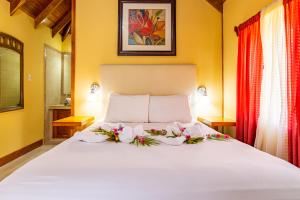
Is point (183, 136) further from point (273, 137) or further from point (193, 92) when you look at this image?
point (193, 92)

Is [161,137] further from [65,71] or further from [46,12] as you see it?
[65,71]

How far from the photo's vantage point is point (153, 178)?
1227mm

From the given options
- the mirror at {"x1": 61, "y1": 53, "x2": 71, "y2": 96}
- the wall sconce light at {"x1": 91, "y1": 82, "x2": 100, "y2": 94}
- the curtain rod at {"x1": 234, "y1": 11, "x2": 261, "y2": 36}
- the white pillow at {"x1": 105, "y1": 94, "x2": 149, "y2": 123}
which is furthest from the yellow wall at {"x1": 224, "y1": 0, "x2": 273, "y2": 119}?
the mirror at {"x1": 61, "y1": 53, "x2": 71, "y2": 96}

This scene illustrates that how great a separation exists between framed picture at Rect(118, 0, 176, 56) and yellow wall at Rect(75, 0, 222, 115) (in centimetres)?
10

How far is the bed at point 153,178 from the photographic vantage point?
114cm

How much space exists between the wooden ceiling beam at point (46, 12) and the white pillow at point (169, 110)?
2.55 meters

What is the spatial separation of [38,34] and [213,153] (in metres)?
4.25

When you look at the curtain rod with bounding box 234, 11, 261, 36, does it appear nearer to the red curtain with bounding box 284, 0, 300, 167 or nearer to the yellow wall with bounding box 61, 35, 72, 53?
the red curtain with bounding box 284, 0, 300, 167

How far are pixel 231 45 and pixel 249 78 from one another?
3.02 feet

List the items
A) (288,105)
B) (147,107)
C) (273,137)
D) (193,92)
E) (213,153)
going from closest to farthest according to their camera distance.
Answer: (213,153) → (288,105) → (273,137) → (147,107) → (193,92)

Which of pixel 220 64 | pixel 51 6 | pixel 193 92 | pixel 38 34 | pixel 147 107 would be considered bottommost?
pixel 147 107

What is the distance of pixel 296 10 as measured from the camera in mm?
1936

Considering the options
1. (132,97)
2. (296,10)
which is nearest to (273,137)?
(296,10)

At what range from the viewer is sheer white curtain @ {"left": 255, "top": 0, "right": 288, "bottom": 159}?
2.09 meters
